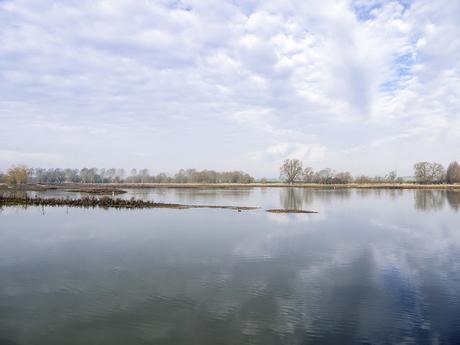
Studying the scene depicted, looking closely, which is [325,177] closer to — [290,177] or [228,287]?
[290,177]

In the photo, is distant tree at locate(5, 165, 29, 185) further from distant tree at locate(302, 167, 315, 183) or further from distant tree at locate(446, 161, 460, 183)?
distant tree at locate(446, 161, 460, 183)

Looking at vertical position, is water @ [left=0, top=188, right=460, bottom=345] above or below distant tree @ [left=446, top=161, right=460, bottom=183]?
below

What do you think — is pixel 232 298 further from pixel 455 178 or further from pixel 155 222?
pixel 455 178

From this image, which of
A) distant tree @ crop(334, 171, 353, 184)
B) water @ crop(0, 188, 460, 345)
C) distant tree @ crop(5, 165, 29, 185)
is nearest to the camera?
water @ crop(0, 188, 460, 345)

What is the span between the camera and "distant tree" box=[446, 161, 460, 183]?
126 m

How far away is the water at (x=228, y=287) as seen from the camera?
794 centimetres

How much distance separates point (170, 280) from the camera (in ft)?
38.5

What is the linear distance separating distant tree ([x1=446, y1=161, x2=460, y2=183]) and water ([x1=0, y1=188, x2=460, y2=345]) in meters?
126

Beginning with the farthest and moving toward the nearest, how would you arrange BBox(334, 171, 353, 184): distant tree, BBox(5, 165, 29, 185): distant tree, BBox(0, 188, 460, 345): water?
BBox(334, 171, 353, 184): distant tree → BBox(5, 165, 29, 185): distant tree → BBox(0, 188, 460, 345): water

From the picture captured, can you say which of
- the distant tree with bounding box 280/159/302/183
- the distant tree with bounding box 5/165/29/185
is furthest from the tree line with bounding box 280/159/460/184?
the distant tree with bounding box 5/165/29/185

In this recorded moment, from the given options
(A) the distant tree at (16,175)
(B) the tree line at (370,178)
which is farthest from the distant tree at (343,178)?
(A) the distant tree at (16,175)

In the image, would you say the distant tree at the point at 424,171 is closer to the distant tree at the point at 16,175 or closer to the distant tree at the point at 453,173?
the distant tree at the point at 453,173

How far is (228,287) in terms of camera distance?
36.3ft

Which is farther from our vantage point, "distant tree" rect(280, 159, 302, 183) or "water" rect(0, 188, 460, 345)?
"distant tree" rect(280, 159, 302, 183)
